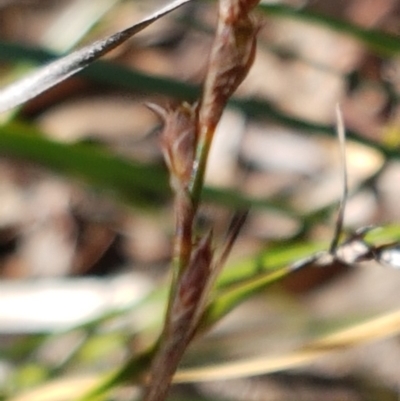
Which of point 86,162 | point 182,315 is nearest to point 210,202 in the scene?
point 86,162

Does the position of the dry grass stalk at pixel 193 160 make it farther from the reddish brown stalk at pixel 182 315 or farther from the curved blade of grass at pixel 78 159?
the curved blade of grass at pixel 78 159

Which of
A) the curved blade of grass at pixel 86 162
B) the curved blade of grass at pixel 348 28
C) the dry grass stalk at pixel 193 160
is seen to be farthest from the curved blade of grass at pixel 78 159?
the dry grass stalk at pixel 193 160

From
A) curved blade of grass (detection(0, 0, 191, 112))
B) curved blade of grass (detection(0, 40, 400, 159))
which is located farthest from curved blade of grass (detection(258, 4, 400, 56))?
curved blade of grass (detection(0, 0, 191, 112))

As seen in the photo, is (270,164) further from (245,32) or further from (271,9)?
(245,32)

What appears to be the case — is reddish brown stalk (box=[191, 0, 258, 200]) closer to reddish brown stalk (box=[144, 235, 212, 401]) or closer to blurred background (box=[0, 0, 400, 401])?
reddish brown stalk (box=[144, 235, 212, 401])

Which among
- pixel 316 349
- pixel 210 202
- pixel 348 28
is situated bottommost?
pixel 210 202

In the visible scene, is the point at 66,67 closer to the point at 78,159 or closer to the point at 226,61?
the point at 226,61

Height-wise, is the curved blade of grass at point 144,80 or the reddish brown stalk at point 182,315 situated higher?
the reddish brown stalk at point 182,315
